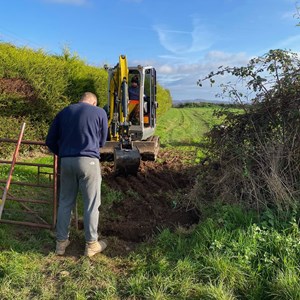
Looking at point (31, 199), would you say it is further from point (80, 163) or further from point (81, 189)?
point (80, 163)

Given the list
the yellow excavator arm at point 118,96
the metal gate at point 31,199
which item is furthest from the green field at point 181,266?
the yellow excavator arm at point 118,96

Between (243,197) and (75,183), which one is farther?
(243,197)

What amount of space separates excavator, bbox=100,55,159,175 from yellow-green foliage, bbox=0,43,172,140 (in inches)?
91.9

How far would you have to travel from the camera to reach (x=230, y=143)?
20.5ft

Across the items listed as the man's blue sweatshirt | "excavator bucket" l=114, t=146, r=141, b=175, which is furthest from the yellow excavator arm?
the man's blue sweatshirt

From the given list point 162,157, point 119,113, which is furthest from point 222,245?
point 162,157

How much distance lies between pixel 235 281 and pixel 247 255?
391mm

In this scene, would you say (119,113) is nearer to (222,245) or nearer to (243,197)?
(243,197)

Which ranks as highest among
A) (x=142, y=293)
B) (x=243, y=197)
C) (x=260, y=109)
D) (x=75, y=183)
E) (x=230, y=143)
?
(x=260, y=109)

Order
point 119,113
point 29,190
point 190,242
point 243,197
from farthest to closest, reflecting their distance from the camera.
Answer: point 119,113 → point 29,190 → point 243,197 → point 190,242

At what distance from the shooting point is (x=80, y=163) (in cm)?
450

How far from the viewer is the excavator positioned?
8469mm

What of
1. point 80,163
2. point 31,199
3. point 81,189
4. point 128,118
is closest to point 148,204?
point 31,199

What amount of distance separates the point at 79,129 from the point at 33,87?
7.29 meters
